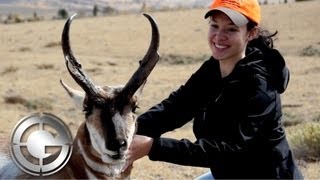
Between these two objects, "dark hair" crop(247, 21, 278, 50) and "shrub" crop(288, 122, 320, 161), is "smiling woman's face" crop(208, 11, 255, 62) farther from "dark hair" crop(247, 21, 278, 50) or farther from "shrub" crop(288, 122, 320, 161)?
"shrub" crop(288, 122, 320, 161)

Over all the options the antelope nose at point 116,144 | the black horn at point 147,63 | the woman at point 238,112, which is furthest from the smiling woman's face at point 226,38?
the antelope nose at point 116,144

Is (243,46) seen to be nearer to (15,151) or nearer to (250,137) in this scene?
(250,137)

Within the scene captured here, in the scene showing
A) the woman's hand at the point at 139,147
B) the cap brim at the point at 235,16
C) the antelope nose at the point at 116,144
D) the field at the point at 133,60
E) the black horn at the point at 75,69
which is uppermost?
the cap brim at the point at 235,16

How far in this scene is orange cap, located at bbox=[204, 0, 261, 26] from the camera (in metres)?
4.47

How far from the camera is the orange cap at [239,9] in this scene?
4.47 meters

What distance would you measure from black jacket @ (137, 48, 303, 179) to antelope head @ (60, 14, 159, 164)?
0.23 m

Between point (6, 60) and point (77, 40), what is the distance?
33.9 ft

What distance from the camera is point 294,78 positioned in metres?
21.5

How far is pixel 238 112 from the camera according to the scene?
4.36m

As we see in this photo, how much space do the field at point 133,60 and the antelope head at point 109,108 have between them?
1.39m

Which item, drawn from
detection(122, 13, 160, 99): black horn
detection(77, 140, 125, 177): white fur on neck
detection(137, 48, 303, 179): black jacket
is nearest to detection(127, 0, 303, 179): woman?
detection(137, 48, 303, 179): black jacket

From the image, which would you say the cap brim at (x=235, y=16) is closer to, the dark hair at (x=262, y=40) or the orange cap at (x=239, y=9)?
the orange cap at (x=239, y=9)

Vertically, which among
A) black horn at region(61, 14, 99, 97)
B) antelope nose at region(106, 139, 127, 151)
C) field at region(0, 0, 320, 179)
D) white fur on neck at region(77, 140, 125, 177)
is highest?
black horn at region(61, 14, 99, 97)

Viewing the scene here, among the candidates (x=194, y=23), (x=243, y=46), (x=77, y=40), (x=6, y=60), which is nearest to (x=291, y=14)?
(x=194, y=23)
